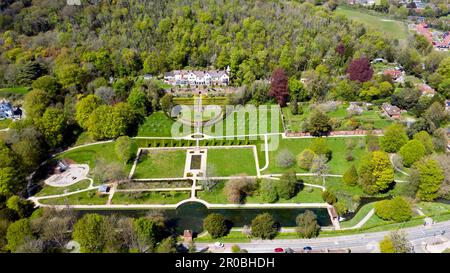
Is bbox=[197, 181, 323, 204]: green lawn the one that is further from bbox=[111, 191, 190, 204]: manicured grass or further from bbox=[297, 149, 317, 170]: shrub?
bbox=[297, 149, 317, 170]: shrub

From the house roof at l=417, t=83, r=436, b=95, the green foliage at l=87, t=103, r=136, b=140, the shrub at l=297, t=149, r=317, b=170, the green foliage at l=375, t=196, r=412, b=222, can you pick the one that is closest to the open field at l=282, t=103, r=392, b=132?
the shrub at l=297, t=149, r=317, b=170

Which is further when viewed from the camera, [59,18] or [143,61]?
[59,18]

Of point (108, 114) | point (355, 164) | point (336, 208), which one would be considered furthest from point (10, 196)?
point (355, 164)

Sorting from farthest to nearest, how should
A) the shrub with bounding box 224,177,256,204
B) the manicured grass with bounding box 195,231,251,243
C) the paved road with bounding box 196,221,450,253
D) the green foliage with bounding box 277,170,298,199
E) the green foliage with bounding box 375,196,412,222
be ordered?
the shrub with bounding box 224,177,256,204 < the green foliage with bounding box 277,170,298,199 < the green foliage with bounding box 375,196,412,222 < the manicured grass with bounding box 195,231,251,243 < the paved road with bounding box 196,221,450,253

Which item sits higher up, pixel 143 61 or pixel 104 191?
pixel 143 61

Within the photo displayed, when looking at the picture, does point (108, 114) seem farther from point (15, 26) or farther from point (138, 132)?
point (15, 26)

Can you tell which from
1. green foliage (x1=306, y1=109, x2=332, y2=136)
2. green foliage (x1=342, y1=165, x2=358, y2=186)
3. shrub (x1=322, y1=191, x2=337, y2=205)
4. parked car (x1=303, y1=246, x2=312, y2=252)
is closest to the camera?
parked car (x1=303, y1=246, x2=312, y2=252)
